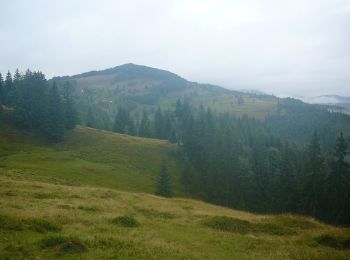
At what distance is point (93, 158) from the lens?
87500 millimetres

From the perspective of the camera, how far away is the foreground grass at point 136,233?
1681cm

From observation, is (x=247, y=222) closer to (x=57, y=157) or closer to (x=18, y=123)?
(x=57, y=157)

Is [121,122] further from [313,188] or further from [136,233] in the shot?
[136,233]

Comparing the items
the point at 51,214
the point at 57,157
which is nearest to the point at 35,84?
the point at 57,157

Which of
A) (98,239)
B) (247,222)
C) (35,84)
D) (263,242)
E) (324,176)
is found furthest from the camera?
(35,84)

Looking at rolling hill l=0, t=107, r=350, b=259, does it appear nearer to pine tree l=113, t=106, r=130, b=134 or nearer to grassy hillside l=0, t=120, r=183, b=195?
grassy hillside l=0, t=120, r=183, b=195

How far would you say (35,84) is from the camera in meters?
107

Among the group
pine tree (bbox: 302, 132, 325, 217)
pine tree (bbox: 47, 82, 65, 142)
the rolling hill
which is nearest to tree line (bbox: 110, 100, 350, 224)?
pine tree (bbox: 302, 132, 325, 217)

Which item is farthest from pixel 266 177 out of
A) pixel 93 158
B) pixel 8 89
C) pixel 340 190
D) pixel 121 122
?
pixel 8 89

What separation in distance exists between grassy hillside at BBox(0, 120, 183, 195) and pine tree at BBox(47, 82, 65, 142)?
111 inches

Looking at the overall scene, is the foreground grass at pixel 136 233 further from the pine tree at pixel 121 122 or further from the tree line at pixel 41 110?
the pine tree at pixel 121 122

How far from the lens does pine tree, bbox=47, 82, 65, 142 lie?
95500 millimetres

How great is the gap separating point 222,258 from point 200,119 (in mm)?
89533

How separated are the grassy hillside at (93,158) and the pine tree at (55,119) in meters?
2.83
